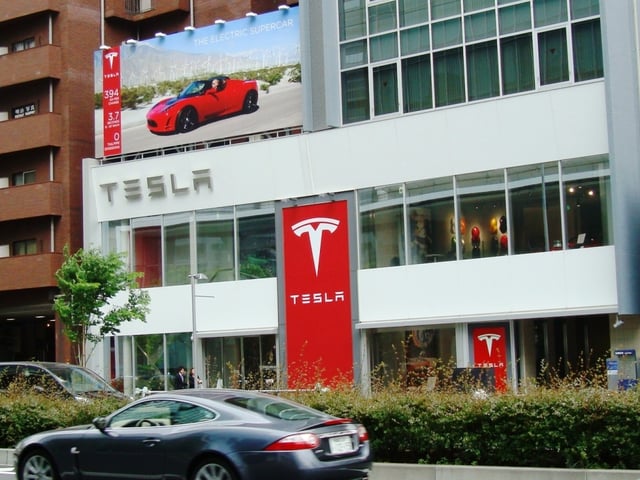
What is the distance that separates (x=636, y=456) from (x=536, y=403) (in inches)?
56.4

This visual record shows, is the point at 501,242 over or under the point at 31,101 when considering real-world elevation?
under

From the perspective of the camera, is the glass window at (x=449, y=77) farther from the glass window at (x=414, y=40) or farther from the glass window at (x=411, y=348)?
the glass window at (x=411, y=348)

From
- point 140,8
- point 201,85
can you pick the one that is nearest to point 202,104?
point 201,85

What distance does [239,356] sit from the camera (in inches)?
1511

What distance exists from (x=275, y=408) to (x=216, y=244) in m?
27.1

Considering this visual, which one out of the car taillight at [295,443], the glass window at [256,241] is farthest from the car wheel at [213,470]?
the glass window at [256,241]

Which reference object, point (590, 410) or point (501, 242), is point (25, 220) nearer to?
point (501, 242)

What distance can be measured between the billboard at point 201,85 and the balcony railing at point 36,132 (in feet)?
9.46

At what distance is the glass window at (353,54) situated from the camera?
35.8 meters

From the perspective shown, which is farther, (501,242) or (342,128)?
(342,128)

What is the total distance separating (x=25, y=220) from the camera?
1811 inches

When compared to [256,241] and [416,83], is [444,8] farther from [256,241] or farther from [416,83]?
[256,241]

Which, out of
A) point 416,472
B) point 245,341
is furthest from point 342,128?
point 416,472

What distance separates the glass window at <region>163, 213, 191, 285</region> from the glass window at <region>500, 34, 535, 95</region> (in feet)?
44.4
